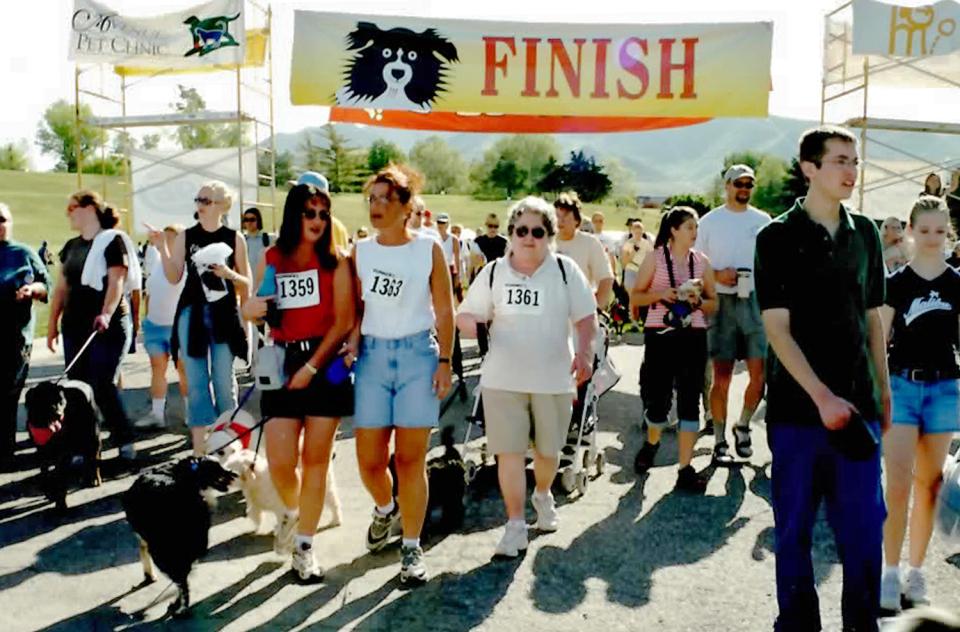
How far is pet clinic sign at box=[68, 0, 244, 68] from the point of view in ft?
36.7

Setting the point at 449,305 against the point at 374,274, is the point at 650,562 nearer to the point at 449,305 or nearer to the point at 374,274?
the point at 449,305

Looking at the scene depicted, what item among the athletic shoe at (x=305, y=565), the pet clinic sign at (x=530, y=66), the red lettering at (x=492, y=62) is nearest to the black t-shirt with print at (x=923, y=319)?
the athletic shoe at (x=305, y=565)

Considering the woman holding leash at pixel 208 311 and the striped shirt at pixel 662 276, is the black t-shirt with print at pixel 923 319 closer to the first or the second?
the striped shirt at pixel 662 276

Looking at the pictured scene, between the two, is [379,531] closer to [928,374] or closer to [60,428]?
[60,428]

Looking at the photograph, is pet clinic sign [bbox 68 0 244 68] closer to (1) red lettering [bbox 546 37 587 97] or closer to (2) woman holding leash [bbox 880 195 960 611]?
(1) red lettering [bbox 546 37 587 97]

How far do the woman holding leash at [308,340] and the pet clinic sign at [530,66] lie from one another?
658 centimetres

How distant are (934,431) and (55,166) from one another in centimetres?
12526

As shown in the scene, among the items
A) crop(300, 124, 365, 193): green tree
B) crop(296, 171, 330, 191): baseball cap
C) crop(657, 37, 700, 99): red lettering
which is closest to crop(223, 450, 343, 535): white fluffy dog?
crop(296, 171, 330, 191): baseball cap

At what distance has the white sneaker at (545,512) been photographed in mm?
5180

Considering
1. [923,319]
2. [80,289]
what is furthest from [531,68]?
[923,319]

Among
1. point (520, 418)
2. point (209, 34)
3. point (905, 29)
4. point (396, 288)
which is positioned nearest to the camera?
point (396, 288)

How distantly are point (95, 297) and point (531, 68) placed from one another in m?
6.21

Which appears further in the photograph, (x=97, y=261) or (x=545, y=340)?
(x=97, y=261)

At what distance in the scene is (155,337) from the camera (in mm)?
8047
